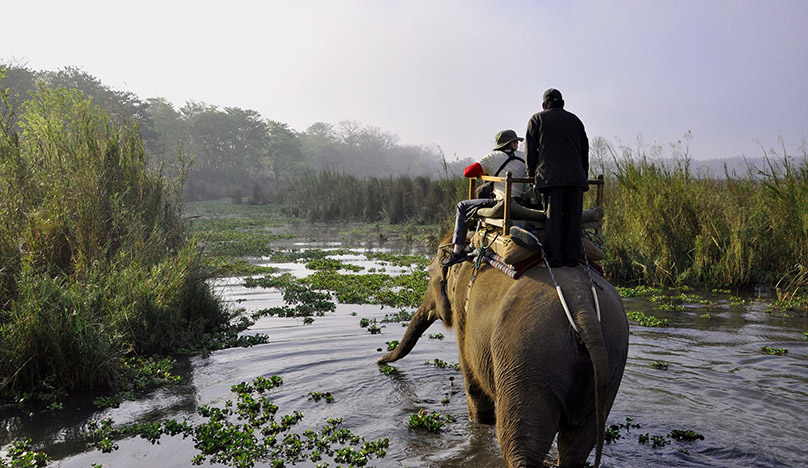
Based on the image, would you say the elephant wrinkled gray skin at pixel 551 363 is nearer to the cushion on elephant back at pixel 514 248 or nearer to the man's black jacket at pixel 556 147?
the cushion on elephant back at pixel 514 248

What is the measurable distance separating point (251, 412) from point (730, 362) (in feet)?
16.2

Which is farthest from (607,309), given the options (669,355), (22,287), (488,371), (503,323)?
(22,287)

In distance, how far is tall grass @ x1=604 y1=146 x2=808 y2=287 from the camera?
9305 millimetres

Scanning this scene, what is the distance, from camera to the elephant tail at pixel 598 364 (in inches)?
114

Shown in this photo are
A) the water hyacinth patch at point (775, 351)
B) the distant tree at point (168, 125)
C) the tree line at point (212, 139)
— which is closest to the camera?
the water hyacinth patch at point (775, 351)

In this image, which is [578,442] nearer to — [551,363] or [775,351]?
[551,363]

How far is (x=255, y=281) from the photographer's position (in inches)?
419

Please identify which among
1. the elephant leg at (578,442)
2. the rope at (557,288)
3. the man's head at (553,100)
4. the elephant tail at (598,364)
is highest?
the man's head at (553,100)

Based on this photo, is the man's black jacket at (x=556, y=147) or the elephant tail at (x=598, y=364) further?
the man's black jacket at (x=556, y=147)

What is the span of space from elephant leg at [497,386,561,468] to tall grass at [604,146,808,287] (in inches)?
305

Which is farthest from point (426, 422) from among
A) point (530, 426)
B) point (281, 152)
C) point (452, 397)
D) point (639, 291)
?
point (281, 152)

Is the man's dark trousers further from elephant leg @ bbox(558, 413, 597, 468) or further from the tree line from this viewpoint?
the tree line

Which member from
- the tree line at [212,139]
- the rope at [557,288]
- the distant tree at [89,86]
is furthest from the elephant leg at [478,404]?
the distant tree at [89,86]

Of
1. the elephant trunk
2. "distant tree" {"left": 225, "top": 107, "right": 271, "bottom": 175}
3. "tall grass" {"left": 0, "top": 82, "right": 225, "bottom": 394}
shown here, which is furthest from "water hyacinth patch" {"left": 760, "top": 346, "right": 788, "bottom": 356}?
"distant tree" {"left": 225, "top": 107, "right": 271, "bottom": 175}
